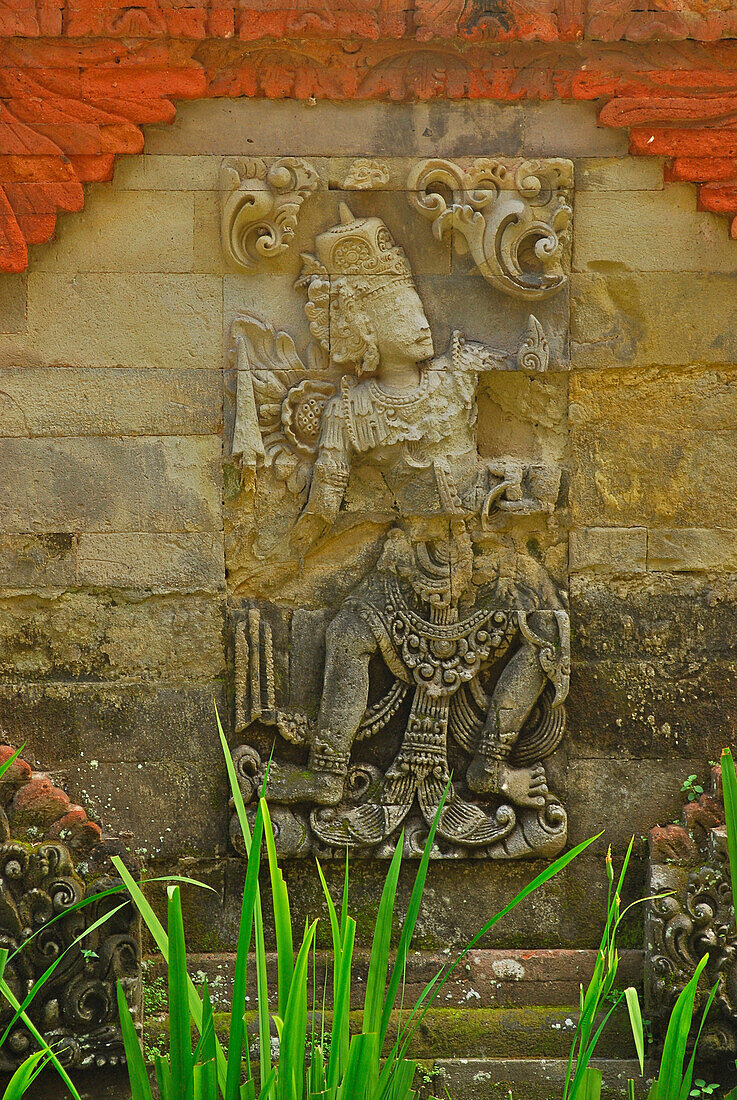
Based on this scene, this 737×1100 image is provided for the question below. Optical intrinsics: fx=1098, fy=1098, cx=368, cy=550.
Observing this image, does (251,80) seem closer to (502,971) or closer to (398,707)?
(398,707)

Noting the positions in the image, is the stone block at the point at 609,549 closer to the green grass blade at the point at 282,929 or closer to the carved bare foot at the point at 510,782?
the carved bare foot at the point at 510,782

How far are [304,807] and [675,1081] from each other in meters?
2.13

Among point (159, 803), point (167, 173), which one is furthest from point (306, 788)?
point (167, 173)

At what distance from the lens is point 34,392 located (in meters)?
4.46

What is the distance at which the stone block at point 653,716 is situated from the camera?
15.3 ft

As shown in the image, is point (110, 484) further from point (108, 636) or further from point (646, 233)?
point (646, 233)

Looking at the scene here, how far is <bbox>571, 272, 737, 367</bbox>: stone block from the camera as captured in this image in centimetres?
455

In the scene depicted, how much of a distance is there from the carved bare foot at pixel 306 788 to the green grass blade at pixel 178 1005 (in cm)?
195

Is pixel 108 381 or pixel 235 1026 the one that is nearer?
pixel 235 1026

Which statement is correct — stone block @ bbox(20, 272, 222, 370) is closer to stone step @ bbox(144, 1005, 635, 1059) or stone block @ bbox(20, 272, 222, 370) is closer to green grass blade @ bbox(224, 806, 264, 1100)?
green grass blade @ bbox(224, 806, 264, 1100)

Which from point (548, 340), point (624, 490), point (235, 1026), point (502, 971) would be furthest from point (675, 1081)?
point (548, 340)

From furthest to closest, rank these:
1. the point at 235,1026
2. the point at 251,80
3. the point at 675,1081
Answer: the point at 251,80 < the point at 675,1081 < the point at 235,1026

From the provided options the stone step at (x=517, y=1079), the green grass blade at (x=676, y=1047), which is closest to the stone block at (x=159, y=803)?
the stone step at (x=517, y=1079)

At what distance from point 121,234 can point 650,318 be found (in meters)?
2.20
